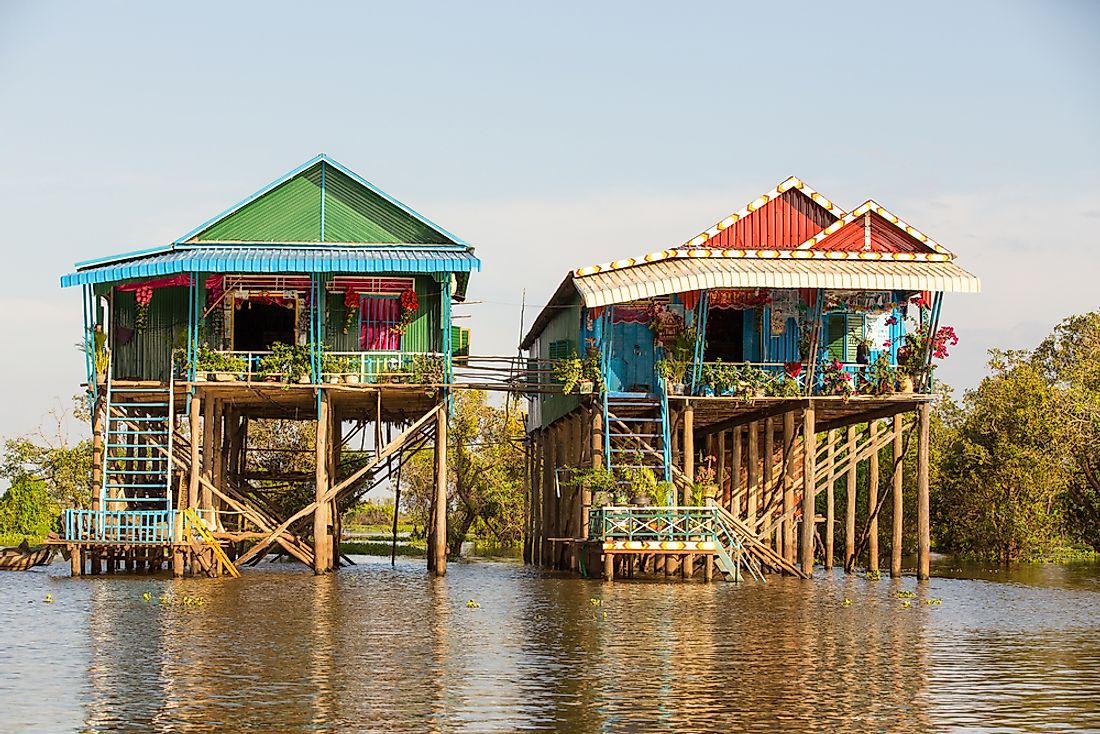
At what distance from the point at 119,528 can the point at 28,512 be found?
33.3m

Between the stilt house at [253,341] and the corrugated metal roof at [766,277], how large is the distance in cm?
350

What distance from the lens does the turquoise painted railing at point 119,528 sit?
109 feet

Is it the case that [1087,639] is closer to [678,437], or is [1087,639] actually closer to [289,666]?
[289,666]

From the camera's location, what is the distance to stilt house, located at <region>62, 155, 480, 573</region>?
34.6 meters

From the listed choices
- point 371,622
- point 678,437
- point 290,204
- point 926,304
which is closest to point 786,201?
point 926,304

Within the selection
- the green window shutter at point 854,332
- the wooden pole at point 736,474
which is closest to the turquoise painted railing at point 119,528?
the wooden pole at point 736,474

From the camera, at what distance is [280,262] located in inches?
1364

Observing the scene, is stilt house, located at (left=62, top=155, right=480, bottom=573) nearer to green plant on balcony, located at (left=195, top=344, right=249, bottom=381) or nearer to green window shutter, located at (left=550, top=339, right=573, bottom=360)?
green plant on balcony, located at (left=195, top=344, right=249, bottom=381)

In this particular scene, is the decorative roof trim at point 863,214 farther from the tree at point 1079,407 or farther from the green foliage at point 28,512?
the green foliage at point 28,512

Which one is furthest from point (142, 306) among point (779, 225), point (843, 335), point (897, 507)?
point (897, 507)

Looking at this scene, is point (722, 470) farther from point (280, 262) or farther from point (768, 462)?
point (280, 262)

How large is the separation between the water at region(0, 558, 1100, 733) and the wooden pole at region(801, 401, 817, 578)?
267cm

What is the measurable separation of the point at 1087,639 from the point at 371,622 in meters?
11.1

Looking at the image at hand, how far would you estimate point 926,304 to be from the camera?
3650cm
